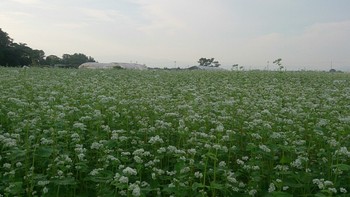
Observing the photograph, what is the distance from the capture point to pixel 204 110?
248 inches

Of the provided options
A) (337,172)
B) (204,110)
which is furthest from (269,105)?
(337,172)

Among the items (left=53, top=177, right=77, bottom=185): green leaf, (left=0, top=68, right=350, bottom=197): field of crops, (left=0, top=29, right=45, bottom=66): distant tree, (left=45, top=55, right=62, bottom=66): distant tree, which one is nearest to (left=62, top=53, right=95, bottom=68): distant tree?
(left=45, top=55, right=62, bottom=66): distant tree

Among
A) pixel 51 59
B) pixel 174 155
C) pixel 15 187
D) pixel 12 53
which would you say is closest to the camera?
pixel 15 187

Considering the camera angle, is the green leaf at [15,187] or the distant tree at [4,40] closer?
the green leaf at [15,187]

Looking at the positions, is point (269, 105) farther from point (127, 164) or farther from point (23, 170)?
point (23, 170)

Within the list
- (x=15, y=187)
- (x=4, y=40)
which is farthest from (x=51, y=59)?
(x=15, y=187)

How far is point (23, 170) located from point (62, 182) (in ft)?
2.34

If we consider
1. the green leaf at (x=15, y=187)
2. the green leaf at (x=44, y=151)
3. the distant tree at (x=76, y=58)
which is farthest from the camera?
the distant tree at (x=76, y=58)

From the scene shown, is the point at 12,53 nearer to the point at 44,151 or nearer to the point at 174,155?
the point at 44,151

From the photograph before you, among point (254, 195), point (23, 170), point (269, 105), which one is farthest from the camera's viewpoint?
point (269, 105)

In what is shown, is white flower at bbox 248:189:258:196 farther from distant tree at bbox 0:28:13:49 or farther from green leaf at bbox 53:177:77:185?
distant tree at bbox 0:28:13:49

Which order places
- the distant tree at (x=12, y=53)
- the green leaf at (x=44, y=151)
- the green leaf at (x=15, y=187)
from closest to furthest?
the green leaf at (x=15, y=187) < the green leaf at (x=44, y=151) < the distant tree at (x=12, y=53)

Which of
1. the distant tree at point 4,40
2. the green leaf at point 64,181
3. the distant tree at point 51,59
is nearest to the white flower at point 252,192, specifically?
the green leaf at point 64,181

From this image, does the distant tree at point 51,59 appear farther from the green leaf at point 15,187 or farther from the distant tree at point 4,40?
the green leaf at point 15,187
